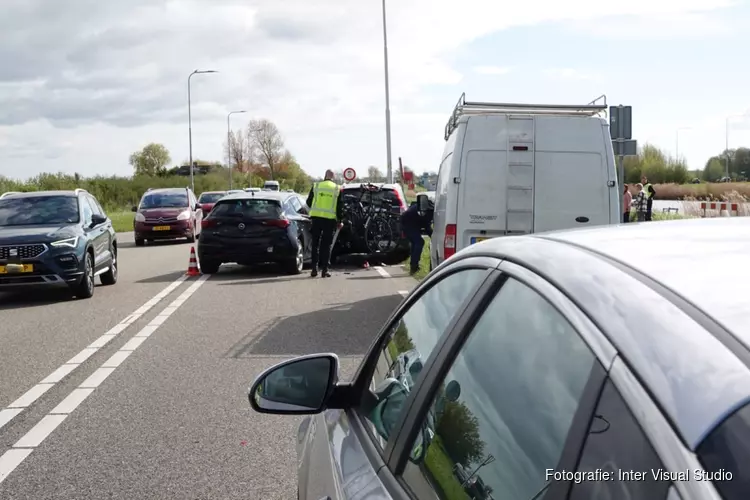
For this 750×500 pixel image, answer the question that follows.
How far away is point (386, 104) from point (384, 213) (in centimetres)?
1976

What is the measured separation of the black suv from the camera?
13555 millimetres

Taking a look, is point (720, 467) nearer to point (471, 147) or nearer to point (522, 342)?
point (522, 342)

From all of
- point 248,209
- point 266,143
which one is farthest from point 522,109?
point 266,143

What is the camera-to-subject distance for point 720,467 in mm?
1141

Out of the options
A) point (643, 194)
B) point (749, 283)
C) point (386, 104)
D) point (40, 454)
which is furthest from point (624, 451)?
point (386, 104)

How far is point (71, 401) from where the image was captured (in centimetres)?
709

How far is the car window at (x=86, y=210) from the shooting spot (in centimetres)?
1522

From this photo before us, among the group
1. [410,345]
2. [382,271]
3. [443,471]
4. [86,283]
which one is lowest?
[382,271]

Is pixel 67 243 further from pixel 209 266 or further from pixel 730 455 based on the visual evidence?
pixel 730 455

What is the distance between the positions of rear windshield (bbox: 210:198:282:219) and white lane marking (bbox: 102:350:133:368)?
342 inches

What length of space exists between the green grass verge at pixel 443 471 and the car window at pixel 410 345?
1.11 feet

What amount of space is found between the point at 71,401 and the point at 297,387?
184 inches

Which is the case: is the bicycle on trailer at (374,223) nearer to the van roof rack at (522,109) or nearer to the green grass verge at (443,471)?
the van roof rack at (522,109)

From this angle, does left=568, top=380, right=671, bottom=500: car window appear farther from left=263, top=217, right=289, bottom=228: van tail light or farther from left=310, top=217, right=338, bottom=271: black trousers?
left=263, top=217, right=289, bottom=228: van tail light
